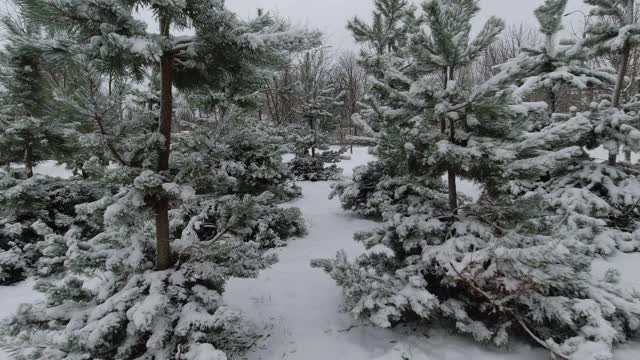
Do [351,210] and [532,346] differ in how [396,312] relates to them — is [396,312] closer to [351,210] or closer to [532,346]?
[532,346]

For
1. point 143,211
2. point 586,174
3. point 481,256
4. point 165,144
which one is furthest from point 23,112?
point 586,174

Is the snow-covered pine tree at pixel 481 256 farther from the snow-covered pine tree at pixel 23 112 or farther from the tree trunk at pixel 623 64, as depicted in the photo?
the snow-covered pine tree at pixel 23 112

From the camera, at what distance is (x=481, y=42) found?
3242mm

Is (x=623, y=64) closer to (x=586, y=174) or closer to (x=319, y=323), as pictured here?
(x=586, y=174)

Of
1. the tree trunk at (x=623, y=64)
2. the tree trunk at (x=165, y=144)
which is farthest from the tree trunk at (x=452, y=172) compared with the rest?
the tree trunk at (x=623, y=64)

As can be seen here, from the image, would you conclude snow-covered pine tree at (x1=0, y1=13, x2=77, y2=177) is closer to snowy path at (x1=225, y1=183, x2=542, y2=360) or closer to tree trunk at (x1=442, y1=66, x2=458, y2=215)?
snowy path at (x1=225, y1=183, x2=542, y2=360)

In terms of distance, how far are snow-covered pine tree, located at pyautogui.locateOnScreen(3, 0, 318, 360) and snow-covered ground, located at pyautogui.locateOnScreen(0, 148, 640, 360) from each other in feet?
1.37

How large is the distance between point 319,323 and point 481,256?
166 cm

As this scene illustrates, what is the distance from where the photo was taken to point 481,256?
2.67 m

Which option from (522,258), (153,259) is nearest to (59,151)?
(153,259)

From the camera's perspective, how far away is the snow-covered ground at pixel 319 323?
283cm

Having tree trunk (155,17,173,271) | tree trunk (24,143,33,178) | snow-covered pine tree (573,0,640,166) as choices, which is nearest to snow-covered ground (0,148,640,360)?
tree trunk (155,17,173,271)

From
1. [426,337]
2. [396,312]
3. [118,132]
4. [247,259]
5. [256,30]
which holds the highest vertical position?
[256,30]

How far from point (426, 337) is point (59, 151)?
24.6 ft
